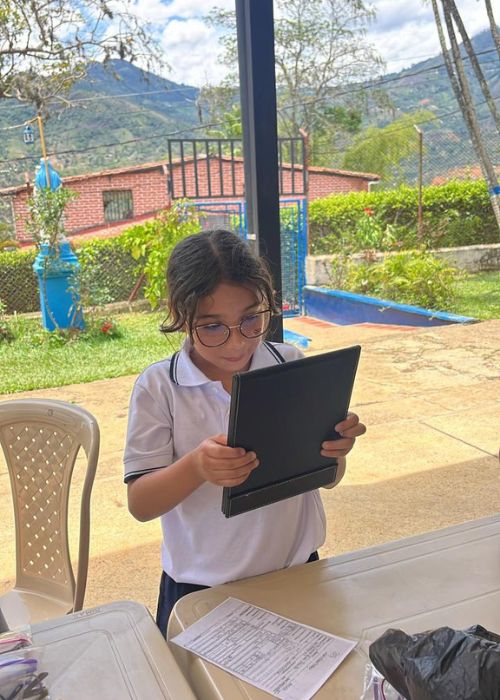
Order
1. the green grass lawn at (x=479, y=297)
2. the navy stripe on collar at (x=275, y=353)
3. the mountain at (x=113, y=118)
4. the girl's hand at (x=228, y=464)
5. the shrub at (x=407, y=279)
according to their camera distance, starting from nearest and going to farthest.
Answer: the girl's hand at (x=228, y=464), the navy stripe on collar at (x=275, y=353), the mountain at (x=113, y=118), the green grass lawn at (x=479, y=297), the shrub at (x=407, y=279)

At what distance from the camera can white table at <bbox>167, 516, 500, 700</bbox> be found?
74 cm

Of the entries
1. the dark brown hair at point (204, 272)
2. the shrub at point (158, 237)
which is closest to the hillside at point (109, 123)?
the shrub at point (158, 237)

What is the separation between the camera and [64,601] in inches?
56.1

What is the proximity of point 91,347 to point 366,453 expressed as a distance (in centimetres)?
292

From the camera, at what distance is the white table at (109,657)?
0.71 meters

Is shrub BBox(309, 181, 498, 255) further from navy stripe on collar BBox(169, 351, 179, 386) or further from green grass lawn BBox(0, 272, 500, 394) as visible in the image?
navy stripe on collar BBox(169, 351, 179, 386)

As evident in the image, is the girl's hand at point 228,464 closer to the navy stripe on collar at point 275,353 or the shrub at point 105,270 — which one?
the navy stripe on collar at point 275,353

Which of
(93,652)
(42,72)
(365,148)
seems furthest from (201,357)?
(365,148)

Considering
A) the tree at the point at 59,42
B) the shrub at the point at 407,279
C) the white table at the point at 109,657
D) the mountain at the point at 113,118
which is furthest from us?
the shrub at the point at 407,279

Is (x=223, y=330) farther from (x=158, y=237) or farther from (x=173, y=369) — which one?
(x=158, y=237)

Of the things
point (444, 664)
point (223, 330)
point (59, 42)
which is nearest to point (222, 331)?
point (223, 330)

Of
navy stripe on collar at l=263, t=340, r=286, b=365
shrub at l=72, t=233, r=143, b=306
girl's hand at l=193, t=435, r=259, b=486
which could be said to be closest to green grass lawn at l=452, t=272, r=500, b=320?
shrub at l=72, t=233, r=143, b=306

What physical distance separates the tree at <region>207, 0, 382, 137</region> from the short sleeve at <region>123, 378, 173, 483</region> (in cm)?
408

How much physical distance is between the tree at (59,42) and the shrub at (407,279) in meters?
4.09
